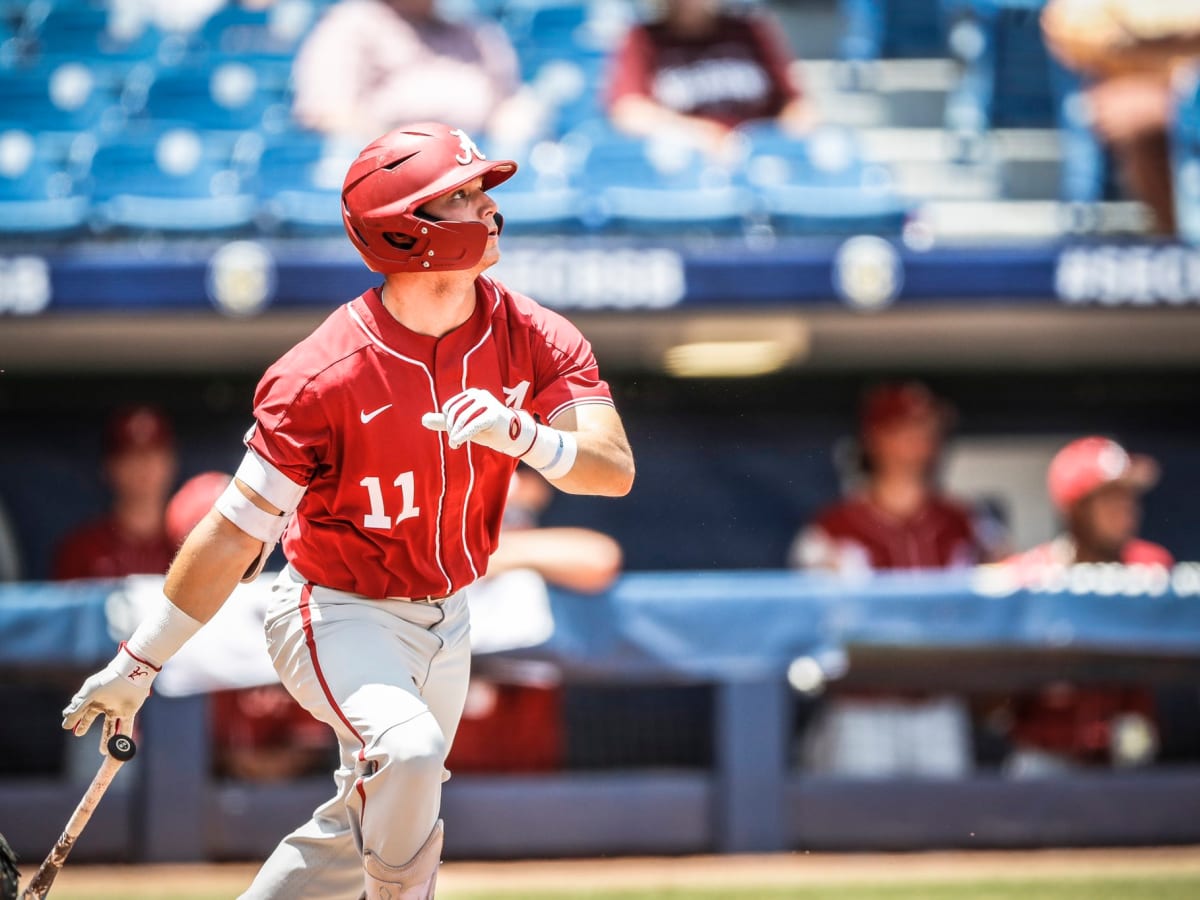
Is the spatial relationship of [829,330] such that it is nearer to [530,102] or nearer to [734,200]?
[734,200]

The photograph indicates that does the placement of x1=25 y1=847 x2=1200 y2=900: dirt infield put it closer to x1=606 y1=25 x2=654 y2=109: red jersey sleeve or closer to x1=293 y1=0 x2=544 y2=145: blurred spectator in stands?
x1=293 y1=0 x2=544 y2=145: blurred spectator in stands

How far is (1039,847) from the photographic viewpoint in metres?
5.34

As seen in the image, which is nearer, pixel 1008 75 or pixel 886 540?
pixel 886 540

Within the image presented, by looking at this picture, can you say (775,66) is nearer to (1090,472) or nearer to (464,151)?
(1090,472)

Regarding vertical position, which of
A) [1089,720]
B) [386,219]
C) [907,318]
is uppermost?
[907,318]

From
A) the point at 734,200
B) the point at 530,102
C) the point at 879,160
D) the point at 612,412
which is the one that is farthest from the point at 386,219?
the point at 879,160

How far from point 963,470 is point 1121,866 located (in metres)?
2.40

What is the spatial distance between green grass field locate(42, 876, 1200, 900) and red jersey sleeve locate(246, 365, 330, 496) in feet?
7.48

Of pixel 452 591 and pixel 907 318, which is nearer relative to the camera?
pixel 452 591

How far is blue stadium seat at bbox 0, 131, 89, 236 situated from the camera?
6016mm

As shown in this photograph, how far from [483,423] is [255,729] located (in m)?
3.22

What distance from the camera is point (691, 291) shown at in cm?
577

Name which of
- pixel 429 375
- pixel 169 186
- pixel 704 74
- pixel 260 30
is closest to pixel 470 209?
pixel 429 375

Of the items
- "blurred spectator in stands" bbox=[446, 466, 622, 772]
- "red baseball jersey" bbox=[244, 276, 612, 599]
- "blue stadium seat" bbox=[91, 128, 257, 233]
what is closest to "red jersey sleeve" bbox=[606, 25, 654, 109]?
Result: "blue stadium seat" bbox=[91, 128, 257, 233]
